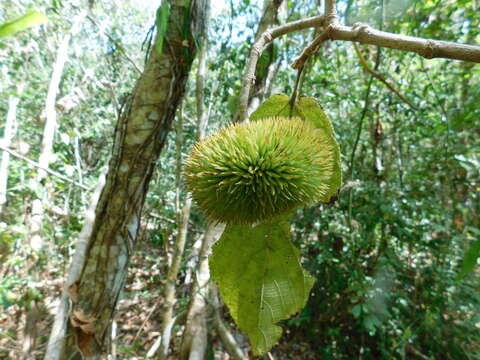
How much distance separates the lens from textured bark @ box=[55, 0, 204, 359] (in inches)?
68.2

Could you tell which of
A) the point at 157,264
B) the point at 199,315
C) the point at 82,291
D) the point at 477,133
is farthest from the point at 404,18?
the point at 157,264

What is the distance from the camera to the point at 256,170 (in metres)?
0.90

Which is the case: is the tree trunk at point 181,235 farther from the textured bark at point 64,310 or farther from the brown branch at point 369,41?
the brown branch at point 369,41

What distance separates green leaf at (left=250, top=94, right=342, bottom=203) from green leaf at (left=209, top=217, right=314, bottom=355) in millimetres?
233

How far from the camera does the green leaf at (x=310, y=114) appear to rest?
985 millimetres

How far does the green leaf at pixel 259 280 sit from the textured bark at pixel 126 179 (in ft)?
3.38

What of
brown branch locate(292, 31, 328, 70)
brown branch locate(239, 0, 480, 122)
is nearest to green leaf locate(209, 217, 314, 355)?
brown branch locate(239, 0, 480, 122)

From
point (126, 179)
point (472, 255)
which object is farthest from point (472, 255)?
point (126, 179)

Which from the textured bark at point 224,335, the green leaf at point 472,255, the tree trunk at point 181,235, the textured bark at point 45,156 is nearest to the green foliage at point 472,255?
the green leaf at point 472,255

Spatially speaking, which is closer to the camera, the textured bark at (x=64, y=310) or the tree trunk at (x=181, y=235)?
the textured bark at (x=64, y=310)

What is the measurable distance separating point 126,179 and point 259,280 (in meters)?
1.17

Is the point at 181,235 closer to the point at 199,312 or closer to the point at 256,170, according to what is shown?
the point at 199,312

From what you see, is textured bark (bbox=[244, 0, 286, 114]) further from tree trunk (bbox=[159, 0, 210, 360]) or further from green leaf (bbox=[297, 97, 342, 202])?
green leaf (bbox=[297, 97, 342, 202])

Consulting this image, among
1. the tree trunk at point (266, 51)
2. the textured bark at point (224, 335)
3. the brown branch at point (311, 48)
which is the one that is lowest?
the textured bark at point (224, 335)
